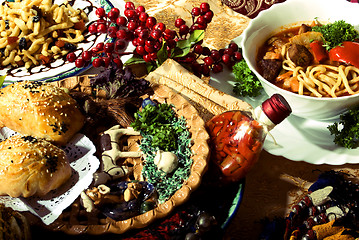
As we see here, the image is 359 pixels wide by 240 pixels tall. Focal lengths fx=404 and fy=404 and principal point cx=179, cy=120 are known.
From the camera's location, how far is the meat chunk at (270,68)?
203 cm

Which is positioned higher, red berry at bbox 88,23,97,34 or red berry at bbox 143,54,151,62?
red berry at bbox 88,23,97,34

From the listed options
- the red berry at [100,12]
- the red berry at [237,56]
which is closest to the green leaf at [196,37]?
the red berry at [237,56]

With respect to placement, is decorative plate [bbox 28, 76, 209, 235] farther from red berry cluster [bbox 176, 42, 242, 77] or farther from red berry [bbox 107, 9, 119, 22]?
red berry [bbox 107, 9, 119, 22]

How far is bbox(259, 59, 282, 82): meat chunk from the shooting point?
6.65ft

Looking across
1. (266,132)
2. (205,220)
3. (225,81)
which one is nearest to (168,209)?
(205,220)

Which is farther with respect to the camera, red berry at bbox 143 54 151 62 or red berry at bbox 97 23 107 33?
red berry at bbox 97 23 107 33

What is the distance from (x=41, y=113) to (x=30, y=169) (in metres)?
0.29

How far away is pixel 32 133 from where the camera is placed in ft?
5.95

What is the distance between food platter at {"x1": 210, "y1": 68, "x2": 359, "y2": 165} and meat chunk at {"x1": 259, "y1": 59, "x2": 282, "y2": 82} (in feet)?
0.51

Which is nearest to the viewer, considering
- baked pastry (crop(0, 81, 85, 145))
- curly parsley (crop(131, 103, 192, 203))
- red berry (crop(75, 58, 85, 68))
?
curly parsley (crop(131, 103, 192, 203))

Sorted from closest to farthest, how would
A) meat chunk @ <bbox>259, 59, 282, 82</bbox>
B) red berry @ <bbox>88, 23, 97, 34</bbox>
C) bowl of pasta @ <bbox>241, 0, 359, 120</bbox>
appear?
bowl of pasta @ <bbox>241, 0, 359, 120</bbox> < meat chunk @ <bbox>259, 59, 282, 82</bbox> < red berry @ <bbox>88, 23, 97, 34</bbox>

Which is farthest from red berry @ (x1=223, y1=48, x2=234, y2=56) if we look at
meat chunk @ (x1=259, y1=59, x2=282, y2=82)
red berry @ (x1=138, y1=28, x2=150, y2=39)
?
red berry @ (x1=138, y1=28, x2=150, y2=39)

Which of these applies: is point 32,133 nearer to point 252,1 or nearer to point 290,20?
point 290,20

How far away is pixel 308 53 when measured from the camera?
6.66 feet
